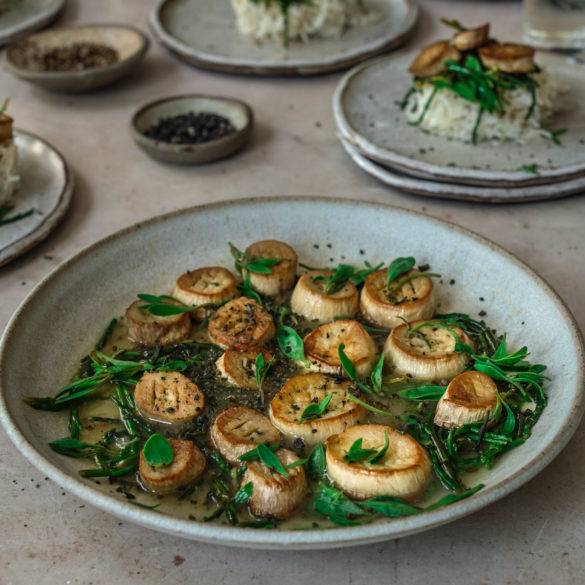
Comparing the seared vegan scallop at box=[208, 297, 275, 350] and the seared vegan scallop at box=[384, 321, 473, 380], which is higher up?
the seared vegan scallop at box=[384, 321, 473, 380]

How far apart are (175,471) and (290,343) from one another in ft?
1.16

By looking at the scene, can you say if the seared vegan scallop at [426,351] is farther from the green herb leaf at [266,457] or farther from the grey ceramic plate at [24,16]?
the grey ceramic plate at [24,16]

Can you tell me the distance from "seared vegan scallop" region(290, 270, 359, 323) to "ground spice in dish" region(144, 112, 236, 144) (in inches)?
29.6

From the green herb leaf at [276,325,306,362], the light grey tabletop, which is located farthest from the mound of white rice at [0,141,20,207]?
the green herb leaf at [276,325,306,362]

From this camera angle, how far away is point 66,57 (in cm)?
253

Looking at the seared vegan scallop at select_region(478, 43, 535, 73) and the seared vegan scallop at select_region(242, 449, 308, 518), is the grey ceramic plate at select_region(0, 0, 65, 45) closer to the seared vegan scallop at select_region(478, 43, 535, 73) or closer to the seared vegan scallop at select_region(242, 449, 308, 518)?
the seared vegan scallop at select_region(478, 43, 535, 73)

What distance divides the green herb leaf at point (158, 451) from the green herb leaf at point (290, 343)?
1.00ft

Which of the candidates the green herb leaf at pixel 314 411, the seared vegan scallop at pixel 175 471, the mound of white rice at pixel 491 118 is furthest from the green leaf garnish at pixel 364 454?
the mound of white rice at pixel 491 118

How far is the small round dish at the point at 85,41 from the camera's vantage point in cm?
238

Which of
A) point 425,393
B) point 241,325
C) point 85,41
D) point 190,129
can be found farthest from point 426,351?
point 85,41

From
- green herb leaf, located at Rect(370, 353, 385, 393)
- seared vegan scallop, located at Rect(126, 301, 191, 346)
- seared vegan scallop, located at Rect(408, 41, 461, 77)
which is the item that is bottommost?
seared vegan scallop, located at Rect(126, 301, 191, 346)

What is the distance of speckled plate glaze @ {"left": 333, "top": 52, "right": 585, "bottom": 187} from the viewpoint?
1.86 m

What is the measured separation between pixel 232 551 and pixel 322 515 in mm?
149

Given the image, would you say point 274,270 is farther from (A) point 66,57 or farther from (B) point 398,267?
(A) point 66,57
